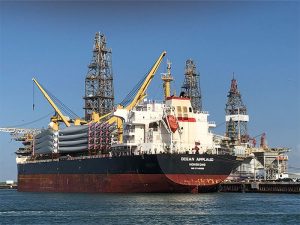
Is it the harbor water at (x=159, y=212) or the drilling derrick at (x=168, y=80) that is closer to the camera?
the harbor water at (x=159, y=212)

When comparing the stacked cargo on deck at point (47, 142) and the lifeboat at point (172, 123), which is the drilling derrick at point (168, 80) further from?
the stacked cargo on deck at point (47, 142)

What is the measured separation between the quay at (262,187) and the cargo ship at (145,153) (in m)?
9.84

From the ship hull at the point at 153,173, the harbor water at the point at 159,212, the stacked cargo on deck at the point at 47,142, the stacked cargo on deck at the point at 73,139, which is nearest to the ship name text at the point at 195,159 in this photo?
the ship hull at the point at 153,173

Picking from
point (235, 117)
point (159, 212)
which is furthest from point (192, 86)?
point (159, 212)

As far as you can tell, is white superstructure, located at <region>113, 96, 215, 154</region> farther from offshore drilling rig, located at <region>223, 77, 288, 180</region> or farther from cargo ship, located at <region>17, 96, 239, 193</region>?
offshore drilling rig, located at <region>223, 77, 288, 180</region>

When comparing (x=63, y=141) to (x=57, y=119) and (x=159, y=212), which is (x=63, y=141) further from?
(x=159, y=212)

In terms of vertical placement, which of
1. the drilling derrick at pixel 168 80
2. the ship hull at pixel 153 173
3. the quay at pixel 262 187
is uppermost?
the drilling derrick at pixel 168 80

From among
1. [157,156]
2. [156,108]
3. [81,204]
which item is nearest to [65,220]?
[81,204]

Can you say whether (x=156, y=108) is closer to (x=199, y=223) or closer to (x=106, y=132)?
(x=106, y=132)

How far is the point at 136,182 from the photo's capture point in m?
63.1

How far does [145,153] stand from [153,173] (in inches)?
106

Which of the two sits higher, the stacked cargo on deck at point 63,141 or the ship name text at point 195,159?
the stacked cargo on deck at point 63,141

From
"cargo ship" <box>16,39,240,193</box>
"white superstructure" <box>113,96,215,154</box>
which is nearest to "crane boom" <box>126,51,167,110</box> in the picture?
"cargo ship" <box>16,39,240,193</box>

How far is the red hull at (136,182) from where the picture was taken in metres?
60.9
